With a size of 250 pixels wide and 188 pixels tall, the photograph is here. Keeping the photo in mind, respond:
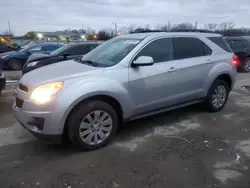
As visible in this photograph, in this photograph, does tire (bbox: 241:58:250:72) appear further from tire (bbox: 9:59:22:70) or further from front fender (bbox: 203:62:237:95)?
tire (bbox: 9:59:22:70)

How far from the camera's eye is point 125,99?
380cm

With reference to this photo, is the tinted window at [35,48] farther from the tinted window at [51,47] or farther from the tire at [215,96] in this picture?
the tire at [215,96]

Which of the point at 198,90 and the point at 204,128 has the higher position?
the point at 198,90

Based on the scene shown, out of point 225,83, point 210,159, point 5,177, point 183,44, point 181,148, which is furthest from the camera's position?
point 225,83

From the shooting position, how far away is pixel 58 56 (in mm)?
8422

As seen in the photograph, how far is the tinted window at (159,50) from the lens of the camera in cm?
415

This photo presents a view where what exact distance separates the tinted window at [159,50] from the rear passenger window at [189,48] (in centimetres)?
15

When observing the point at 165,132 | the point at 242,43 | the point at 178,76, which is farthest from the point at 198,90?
the point at 242,43

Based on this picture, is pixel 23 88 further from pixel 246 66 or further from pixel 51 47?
pixel 246 66

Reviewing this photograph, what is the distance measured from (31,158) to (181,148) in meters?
2.22

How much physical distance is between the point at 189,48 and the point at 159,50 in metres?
0.79

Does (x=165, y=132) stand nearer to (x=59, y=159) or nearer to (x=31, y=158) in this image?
(x=59, y=159)

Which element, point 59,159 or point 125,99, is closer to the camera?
point 59,159

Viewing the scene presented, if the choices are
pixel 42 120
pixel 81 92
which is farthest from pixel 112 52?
pixel 42 120
